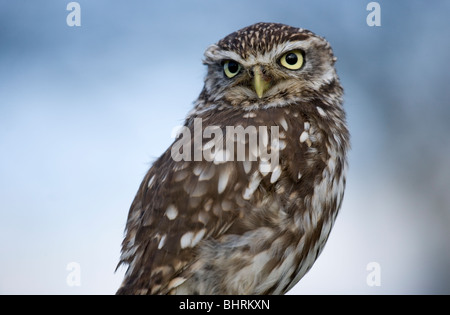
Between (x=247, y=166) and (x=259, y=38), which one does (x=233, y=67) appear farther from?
(x=247, y=166)

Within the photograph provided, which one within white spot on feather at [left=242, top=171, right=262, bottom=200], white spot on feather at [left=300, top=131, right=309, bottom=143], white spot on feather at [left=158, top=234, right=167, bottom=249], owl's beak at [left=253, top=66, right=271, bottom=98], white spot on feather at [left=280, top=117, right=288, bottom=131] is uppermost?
owl's beak at [left=253, top=66, right=271, bottom=98]

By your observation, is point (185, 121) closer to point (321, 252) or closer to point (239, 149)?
point (239, 149)

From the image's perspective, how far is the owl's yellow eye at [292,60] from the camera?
3.32 metres

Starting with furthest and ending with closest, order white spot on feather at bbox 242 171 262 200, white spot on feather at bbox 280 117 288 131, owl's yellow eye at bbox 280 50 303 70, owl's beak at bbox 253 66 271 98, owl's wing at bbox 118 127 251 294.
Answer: owl's yellow eye at bbox 280 50 303 70, owl's beak at bbox 253 66 271 98, white spot on feather at bbox 280 117 288 131, white spot on feather at bbox 242 171 262 200, owl's wing at bbox 118 127 251 294

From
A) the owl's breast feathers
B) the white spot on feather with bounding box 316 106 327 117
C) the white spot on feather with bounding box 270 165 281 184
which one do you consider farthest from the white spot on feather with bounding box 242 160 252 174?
the white spot on feather with bounding box 316 106 327 117

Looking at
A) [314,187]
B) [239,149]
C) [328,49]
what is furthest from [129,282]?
[328,49]

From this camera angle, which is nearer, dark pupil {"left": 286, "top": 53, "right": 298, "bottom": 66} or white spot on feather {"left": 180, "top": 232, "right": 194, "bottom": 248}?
white spot on feather {"left": 180, "top": 232, "right": 194, "bottom": 248}

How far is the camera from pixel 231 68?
11.1 feet

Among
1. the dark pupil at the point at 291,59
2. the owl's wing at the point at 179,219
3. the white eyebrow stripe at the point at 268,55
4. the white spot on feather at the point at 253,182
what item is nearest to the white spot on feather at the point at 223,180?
the owl's wing at the point at 179,219

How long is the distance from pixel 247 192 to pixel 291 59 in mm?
907

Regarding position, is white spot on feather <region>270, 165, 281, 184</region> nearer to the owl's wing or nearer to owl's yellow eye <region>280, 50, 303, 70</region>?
the owl's wing

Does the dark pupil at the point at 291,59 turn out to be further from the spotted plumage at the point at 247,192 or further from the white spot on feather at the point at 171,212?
the white spot on feather at the point at 171,212

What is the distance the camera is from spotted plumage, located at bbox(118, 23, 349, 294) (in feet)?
9.03

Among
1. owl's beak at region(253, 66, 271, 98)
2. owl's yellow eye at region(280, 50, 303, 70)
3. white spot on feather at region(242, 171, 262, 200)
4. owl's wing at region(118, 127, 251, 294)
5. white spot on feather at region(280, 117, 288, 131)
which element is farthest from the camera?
owl's yellow eye at region(280, 50, 303, 70)
